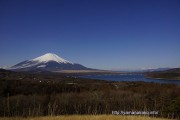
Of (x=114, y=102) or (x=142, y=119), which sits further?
(x=114, y=102)

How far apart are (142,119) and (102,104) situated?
23.7 meters

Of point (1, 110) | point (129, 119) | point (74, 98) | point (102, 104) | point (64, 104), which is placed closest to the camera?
point (129, 119)

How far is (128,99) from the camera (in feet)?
116

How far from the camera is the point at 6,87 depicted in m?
40.0

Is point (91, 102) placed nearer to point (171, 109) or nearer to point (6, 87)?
point (6, 87)

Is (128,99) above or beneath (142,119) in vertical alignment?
beneath

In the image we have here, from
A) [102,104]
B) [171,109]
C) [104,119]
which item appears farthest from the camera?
[102,104]

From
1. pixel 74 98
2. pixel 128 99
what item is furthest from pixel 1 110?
pixel 128 99

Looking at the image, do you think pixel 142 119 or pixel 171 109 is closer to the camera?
pixel 142 119

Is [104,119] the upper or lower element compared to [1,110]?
upper

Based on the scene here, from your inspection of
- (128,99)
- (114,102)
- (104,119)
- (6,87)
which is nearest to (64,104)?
(114,102)

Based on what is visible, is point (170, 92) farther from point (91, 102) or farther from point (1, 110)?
point (1, 110)

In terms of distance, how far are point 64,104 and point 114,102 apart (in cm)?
675

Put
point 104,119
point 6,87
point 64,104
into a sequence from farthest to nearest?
point 6,87
point 64,104
point 104,119
